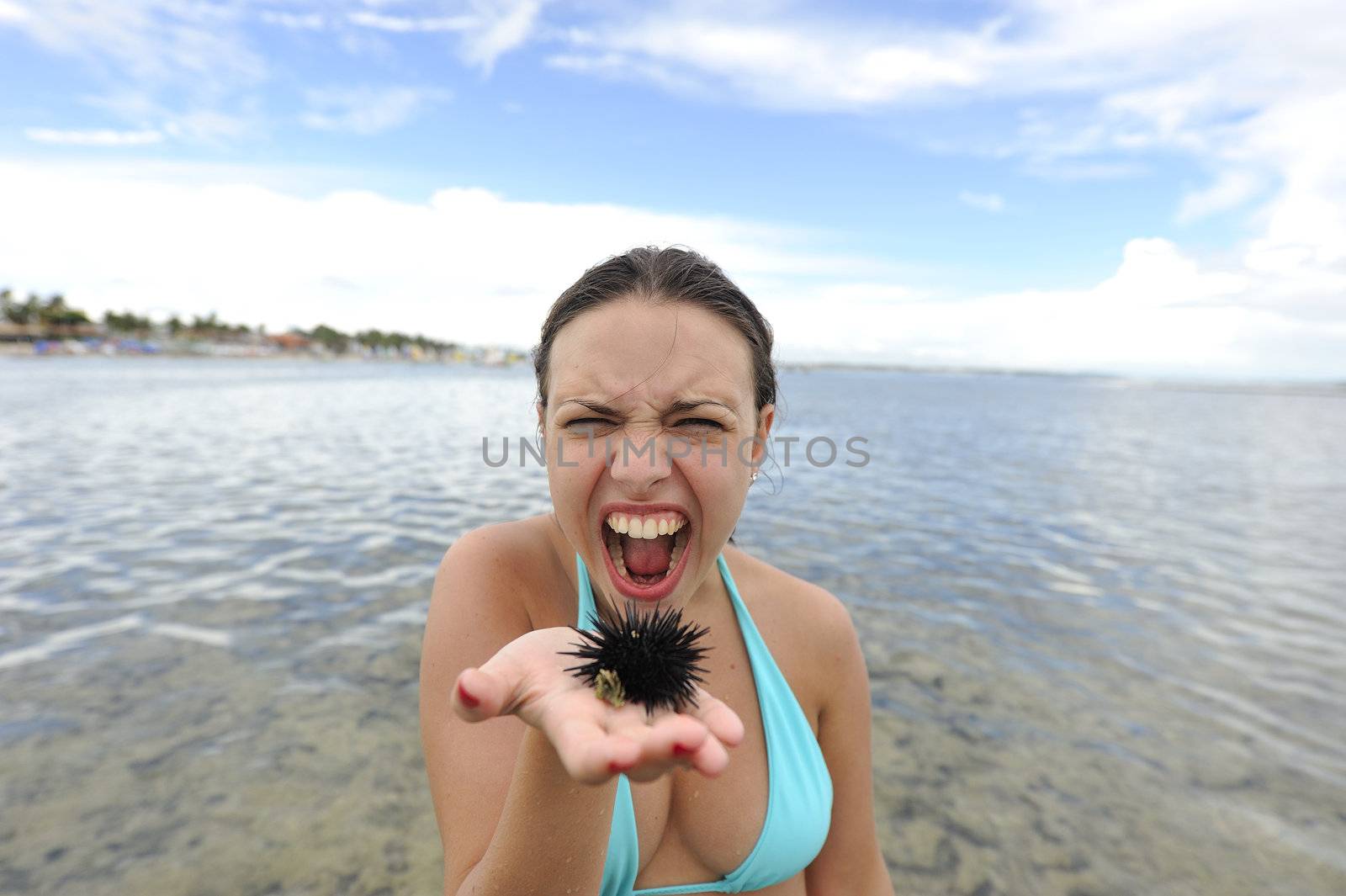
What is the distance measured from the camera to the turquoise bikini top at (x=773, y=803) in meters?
2.32

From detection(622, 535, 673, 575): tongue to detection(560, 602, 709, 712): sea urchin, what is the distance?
0.50m

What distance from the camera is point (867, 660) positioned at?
8.06 metres

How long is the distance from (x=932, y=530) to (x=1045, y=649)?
6239mm

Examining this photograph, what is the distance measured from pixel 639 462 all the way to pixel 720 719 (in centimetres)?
95

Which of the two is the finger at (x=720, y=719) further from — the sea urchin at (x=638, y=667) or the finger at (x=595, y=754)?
the finger at (x=595, y=754)

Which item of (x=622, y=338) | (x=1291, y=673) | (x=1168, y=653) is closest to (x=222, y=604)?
(x=622, y=338)

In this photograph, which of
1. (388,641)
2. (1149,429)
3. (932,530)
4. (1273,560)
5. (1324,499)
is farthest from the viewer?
(1149,429)

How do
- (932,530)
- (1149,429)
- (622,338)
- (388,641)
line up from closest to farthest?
(622,338), (388,641), (932,530), (1149,429)

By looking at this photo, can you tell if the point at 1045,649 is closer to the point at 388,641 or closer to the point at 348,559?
the point at 388,641

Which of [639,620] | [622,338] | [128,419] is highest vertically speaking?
[622,338]

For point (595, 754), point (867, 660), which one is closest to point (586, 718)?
point (595, 754)

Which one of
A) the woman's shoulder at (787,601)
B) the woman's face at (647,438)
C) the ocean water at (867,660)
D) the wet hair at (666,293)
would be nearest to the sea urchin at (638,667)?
the woman's face at (647,438)

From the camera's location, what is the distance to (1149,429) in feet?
162

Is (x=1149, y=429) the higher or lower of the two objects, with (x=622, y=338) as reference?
lower
